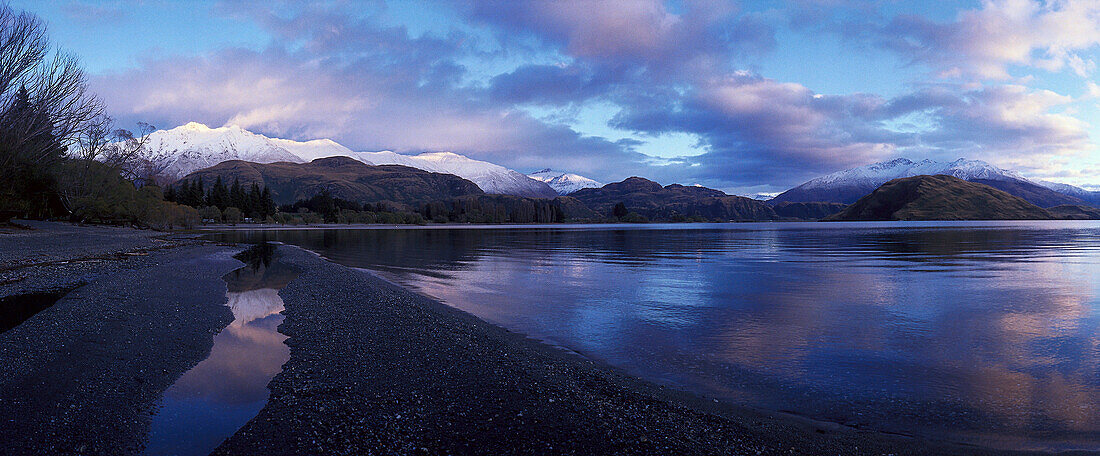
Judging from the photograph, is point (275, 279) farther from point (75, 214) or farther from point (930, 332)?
point (75, 214)

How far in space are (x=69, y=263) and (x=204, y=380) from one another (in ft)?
97.6

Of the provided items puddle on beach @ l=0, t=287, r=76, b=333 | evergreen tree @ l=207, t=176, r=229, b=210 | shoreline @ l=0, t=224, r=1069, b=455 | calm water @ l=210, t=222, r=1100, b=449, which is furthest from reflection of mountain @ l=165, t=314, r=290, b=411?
evergreen tree @ l=207, t=176, r=229, b=210

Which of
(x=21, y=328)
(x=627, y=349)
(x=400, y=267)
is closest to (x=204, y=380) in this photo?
(x=21, y=328)

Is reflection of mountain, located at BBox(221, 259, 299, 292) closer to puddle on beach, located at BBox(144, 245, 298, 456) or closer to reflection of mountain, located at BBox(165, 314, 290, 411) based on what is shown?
puddle on beach, located at BBox(144, 245, 298, 456)

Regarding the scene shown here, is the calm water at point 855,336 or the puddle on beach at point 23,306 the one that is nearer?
the calm water at point 855,336

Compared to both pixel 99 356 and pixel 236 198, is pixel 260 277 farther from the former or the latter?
pixel 236 198

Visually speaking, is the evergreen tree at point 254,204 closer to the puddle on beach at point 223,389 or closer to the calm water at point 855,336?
the calm water at point 855,336

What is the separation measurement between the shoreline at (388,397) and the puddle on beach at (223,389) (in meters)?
0.31

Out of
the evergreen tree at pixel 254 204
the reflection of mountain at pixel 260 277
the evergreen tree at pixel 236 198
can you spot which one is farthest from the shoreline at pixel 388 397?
the evergreen tree at pixel 254 204

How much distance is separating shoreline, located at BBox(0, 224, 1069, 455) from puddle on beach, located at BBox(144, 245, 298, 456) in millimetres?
→ 313

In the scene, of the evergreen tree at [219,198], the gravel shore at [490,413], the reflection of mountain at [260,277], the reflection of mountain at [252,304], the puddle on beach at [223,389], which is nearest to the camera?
the gravel shore at [490,413]

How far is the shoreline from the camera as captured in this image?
313 inches

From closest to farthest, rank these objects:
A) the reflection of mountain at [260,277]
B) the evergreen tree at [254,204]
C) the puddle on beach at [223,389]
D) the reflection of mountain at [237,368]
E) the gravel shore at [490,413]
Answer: the gravel shore at [490,413] → the puddle on beach at [223,389] → the reflection of mountain at [237,368] → the reflection of mountain at [260,277] → the evergreen tree at [254,204]

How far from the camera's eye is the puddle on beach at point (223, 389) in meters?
8.26
